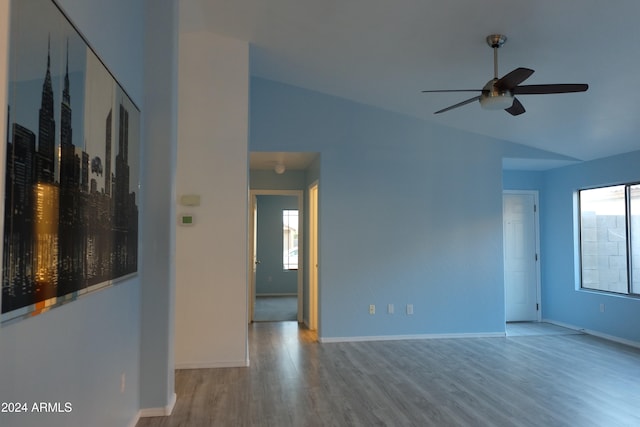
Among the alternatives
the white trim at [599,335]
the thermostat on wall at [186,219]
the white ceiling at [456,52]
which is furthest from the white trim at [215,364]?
the white trim at [599,335]

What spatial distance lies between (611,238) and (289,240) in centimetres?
646

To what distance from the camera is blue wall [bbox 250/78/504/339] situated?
553 cm

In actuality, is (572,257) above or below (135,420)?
above

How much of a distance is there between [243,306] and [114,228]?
7.52ft

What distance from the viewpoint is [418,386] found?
3.82 meters

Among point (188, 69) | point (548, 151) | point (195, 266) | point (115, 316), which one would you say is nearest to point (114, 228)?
point (115, 316)

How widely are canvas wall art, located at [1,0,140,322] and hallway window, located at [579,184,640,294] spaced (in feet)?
20.0

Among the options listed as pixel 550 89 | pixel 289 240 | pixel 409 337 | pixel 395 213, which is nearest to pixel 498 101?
pixel 550 89

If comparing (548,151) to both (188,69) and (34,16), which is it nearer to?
(188,69)

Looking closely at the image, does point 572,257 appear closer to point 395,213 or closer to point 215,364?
point 395,213

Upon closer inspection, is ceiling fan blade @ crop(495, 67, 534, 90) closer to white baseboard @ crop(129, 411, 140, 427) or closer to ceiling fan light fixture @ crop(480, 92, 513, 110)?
ceiling fan light fixture @ crop(480, 92, 513, 110)

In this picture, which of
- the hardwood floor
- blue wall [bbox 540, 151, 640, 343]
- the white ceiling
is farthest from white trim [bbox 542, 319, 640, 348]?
the white ceiling

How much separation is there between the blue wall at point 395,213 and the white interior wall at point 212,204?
98 centimetres

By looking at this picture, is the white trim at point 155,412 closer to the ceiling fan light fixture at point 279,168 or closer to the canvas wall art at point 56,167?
the canvas wall art at point 56,167
